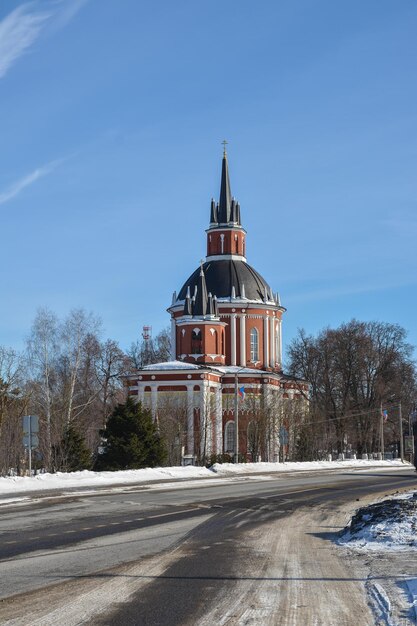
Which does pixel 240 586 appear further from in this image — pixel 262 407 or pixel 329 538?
pixel 262 407

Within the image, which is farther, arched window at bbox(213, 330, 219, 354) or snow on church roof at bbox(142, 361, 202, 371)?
arched window at bbox(213, 330, 219, 354)

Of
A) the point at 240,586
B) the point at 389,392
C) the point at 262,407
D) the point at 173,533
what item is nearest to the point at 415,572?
the point at 240,586

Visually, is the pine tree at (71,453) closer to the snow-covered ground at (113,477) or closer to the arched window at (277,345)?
the snow-covered ground at (113,477)

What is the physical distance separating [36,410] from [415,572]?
170 feet

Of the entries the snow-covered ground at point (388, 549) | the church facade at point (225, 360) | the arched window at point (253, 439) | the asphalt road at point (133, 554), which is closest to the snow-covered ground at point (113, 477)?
the asphalt road at point (133, 554)

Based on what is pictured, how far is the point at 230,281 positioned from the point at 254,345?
6666 millimetres

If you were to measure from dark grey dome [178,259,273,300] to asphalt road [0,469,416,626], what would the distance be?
63.7 m

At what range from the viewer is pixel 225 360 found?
89.9m

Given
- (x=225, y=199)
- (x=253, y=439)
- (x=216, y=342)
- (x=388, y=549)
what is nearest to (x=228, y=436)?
(x=216, y=342)

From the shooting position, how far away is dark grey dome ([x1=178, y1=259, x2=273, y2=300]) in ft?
298

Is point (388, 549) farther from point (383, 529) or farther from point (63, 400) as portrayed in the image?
point (63, 400)

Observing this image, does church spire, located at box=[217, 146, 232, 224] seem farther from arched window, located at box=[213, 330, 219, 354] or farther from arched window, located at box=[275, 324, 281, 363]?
arched window, located at box=[213, 330, 219, 354]

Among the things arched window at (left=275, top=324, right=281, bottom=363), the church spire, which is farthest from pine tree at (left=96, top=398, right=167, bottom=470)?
the church spire

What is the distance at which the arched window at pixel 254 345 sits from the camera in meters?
90.5
